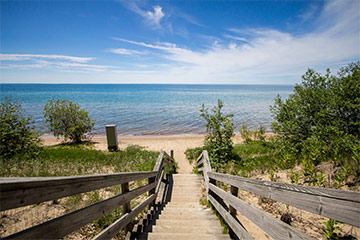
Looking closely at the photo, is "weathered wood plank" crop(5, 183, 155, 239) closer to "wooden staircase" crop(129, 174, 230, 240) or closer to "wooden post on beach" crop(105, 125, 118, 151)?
"wooden staircase" crop(129, 174, 230, 240)

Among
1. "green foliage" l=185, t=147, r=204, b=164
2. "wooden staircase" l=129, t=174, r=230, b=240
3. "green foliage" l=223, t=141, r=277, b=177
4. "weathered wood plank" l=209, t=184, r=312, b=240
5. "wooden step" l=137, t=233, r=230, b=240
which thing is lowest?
"green foliage" l=185, t=147, r=204, b=164

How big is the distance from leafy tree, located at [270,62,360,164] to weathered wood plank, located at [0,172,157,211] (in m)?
6.17

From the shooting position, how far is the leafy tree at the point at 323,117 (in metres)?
5.92

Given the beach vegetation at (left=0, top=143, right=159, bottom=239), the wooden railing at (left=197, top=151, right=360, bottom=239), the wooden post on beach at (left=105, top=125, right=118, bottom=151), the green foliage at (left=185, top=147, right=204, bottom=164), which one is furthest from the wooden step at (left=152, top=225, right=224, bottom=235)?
the wooden post on beach at (left=105, top=125, right=118, bottom=151)

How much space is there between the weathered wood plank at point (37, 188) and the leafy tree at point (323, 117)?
6.17m

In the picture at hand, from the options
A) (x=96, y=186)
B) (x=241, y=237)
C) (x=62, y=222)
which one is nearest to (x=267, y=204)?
(x=241, y=237)

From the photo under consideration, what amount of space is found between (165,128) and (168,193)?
1647 cm

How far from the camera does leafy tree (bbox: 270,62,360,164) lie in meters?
5.92

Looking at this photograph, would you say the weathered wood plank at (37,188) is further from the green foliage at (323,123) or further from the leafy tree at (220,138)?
the leafy tree at (220,138)

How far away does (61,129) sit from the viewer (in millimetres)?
13289

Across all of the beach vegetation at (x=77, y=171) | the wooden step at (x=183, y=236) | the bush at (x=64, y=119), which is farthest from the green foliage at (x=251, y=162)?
the bush at (x=64, y=119)

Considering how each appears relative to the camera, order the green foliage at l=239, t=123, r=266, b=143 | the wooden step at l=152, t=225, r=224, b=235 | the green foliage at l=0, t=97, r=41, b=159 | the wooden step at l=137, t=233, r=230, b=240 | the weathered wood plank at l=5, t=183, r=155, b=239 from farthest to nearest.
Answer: the green foliage at l=239, t=123, r=266, b=143 < the green foliage at l=0, t=97, r=41, b=159 < the wooden step at l=152, t=225, r=224, b=235 < the wooden step at l=137, t=233, r=230, b=240 < the weathered wood plank at l=5, t=183, r=155, b=239

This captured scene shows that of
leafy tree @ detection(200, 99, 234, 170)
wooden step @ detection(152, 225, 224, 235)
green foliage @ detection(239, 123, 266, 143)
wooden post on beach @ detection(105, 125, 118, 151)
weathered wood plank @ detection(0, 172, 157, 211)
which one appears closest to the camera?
weathered wood plank @ detection(0, 172, 157, 211)

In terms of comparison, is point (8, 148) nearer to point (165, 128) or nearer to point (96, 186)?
point (96, 186)
